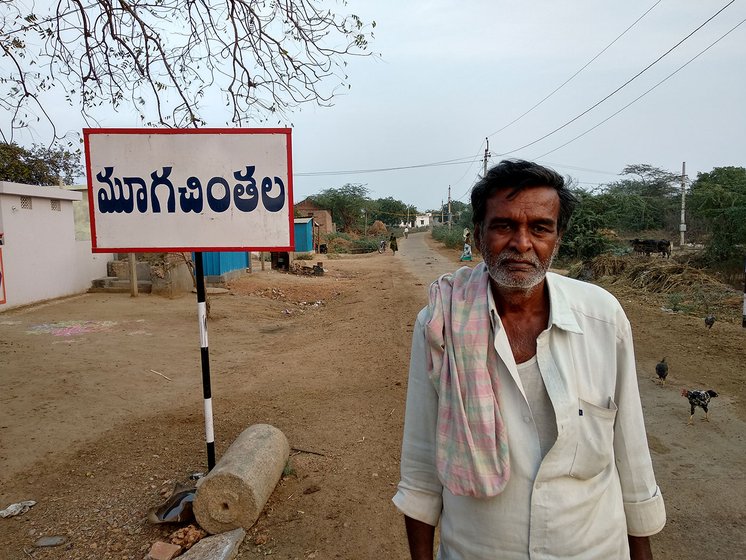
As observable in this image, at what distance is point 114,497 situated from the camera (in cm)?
344

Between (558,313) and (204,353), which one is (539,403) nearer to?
(558,313)

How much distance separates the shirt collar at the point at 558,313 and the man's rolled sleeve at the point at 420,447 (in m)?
0.19

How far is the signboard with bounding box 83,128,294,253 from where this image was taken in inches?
120

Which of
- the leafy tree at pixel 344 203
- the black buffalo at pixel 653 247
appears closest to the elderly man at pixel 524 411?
the black buffalo at pixel 653 247

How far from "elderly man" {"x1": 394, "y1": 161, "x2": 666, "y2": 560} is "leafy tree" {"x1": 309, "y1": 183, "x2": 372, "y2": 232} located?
172ft

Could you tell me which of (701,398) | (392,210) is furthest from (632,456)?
(392,210)

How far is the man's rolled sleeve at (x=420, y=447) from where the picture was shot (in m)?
1.46

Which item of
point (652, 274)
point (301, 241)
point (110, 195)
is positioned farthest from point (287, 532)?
point (301, 241)

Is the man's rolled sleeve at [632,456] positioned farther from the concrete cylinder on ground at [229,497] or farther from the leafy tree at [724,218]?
the leafy tree at [724,218]

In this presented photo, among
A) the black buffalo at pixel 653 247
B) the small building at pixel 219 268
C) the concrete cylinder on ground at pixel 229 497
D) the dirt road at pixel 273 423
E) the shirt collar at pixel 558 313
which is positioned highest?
the shirt collar at pixel 558 313

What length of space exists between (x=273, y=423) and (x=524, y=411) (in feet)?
12.0

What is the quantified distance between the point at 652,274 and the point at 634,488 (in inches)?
508

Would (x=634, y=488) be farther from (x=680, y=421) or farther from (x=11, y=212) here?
(x=11, y=212)

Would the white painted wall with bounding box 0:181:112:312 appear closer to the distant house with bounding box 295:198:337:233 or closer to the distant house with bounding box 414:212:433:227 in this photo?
the distant house with bounding box 295:198:337:233
